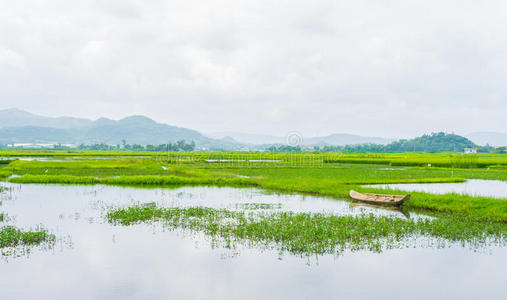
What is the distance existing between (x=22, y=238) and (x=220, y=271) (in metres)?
6.65

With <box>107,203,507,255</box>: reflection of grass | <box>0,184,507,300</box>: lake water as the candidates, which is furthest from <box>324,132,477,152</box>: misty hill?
<box>0,184,507,300</box>: lake water

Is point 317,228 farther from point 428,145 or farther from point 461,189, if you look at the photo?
point 428,145

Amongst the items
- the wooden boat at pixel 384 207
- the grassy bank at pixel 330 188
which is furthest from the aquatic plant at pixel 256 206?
the grassy bank at pixel 330 188

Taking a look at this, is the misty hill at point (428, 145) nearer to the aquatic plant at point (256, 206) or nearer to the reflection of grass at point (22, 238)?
the aquatic plant at point (256, 206)

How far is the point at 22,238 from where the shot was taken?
474 inches

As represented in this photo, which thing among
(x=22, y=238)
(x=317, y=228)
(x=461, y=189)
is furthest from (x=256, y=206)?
(x=461, y=189)

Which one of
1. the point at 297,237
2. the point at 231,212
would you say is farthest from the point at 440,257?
the point at 231,212

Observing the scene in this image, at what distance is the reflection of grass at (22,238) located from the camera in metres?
11.7

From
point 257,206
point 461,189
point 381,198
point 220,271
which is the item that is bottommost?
point 220,271

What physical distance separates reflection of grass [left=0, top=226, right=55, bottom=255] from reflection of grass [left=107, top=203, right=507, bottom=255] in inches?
113

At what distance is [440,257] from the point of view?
10742 millimetres

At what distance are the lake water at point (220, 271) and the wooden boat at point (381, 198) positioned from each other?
6.42m

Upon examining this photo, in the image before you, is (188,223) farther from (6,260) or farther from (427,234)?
(427,234)

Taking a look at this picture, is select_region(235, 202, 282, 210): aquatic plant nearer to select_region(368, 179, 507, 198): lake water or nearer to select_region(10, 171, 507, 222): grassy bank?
select_region(10, 171, 507, 222): grassy bank
